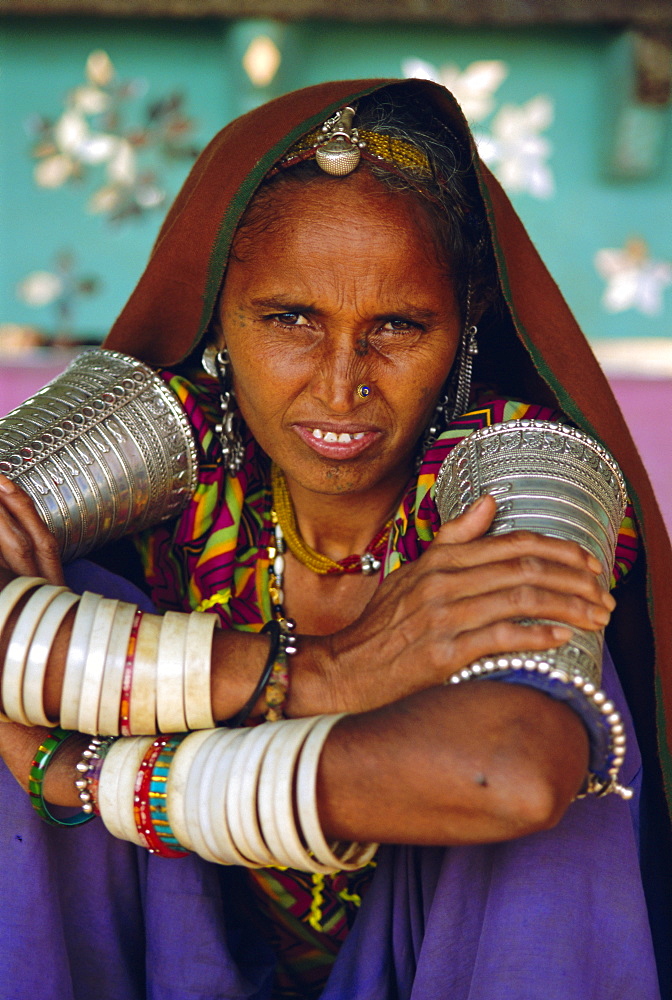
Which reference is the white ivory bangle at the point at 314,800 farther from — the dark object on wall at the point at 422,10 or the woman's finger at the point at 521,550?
the dark object on wall at the point at 422,10

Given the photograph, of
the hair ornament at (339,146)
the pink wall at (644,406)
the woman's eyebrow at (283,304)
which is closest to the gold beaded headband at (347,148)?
the hair ornament at (339,146)

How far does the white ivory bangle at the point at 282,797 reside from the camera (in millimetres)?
1374

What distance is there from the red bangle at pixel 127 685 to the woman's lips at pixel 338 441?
A: 48 centimetres

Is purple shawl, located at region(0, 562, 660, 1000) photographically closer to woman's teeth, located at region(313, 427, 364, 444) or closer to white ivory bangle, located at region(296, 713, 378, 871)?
white ivory bangle, located at region(296, 713, 378, 871)

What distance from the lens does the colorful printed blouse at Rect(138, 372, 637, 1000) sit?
1.91m

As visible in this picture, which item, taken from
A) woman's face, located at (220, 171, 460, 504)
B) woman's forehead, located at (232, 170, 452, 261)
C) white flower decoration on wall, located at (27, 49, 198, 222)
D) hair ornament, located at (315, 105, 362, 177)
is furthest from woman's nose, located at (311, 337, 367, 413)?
white flower decoration on wall, located at (27, 49, 198, 222)

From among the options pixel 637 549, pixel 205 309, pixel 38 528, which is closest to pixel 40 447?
pixel 38 528

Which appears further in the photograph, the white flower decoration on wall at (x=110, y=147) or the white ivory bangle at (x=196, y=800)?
the white flower decoration on wall at (x=110, y=147)

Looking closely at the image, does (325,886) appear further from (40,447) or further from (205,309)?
(205,309)

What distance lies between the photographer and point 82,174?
11.9ft

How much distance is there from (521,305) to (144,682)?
0.86 metres

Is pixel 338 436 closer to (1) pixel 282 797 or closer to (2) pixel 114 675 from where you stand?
(2) pixel 114 675

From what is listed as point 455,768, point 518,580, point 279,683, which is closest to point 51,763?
point 279,683

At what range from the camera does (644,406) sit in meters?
3.12
